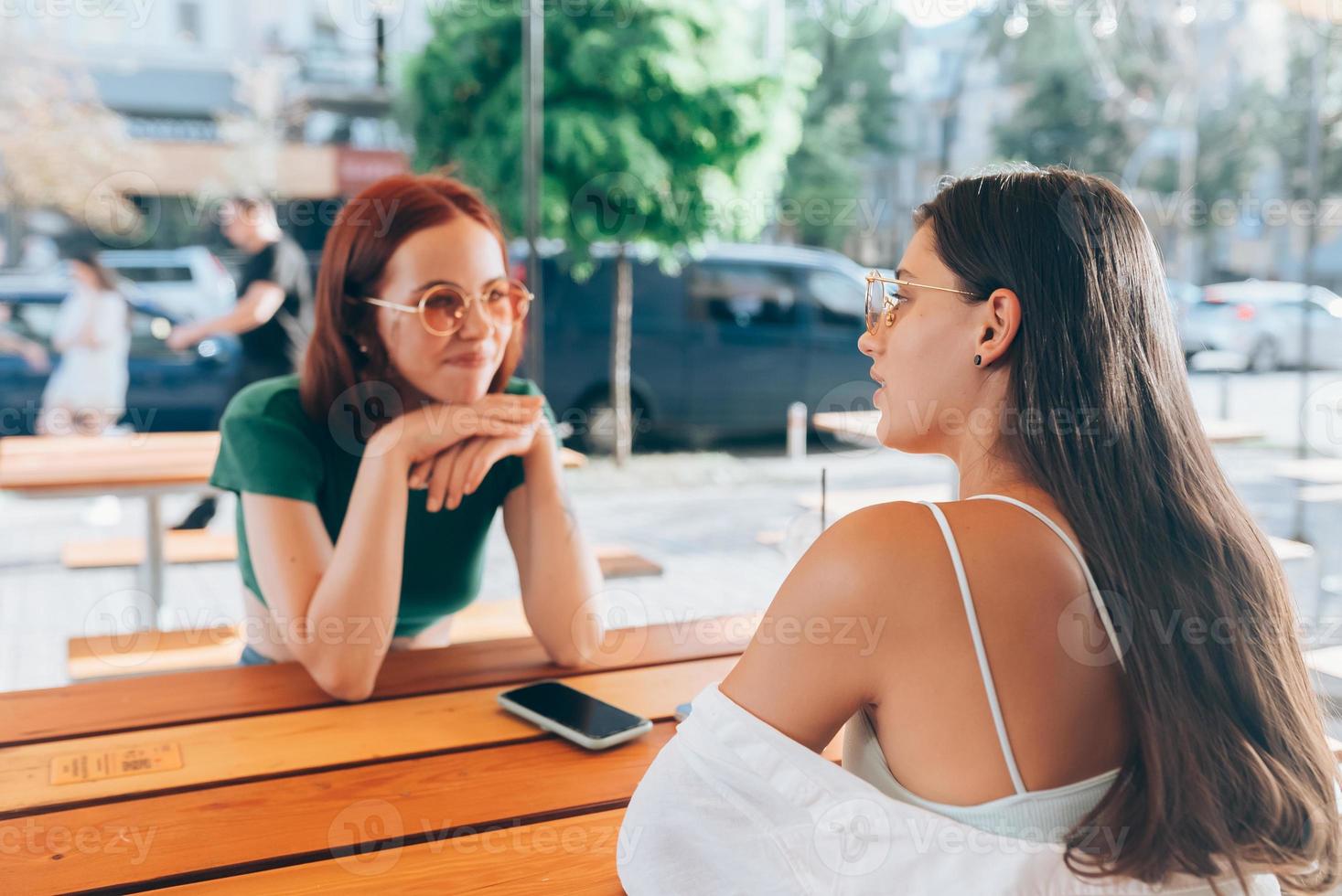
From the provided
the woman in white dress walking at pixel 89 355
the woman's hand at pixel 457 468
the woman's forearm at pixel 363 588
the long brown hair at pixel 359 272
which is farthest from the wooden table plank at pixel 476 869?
the woman in white dress walking at pixel 89 355

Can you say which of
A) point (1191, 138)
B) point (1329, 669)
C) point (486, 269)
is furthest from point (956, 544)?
point (1191, 138)

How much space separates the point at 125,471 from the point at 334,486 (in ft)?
6.03

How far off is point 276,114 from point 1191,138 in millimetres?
13121

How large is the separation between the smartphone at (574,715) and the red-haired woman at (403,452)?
0.17 meters

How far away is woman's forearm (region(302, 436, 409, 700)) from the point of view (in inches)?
60.6

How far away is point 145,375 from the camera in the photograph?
24.1 ft

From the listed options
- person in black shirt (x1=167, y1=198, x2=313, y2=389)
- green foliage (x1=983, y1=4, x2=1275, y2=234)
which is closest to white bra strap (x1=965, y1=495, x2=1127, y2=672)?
person in black shirt (x1=167, y1=198, x2=313, y2=389)

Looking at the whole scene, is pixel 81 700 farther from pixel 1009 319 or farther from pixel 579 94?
pixel 579 94

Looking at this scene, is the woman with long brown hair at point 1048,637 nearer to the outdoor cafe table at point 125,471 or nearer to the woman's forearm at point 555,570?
the woman's forearm at point 555,570

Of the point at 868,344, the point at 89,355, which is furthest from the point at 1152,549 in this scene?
the point at 89,355

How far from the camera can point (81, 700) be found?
5.02ft

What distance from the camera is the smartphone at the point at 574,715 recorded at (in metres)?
1.40

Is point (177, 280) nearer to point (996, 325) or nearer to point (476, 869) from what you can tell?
point (476, 869)

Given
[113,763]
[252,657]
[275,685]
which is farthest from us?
[252,657]
